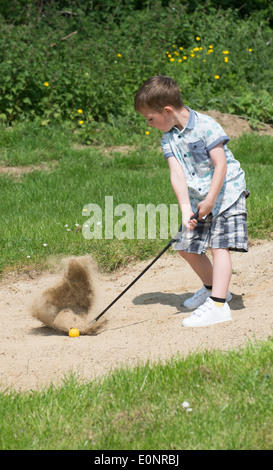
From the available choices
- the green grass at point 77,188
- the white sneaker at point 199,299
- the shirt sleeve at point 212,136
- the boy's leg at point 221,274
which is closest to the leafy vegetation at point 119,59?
the green grass at point 77,188

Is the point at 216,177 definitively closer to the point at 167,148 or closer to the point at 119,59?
the point at 167,148

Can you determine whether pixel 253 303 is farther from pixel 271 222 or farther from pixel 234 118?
pixel 234 118

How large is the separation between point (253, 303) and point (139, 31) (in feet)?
26.3

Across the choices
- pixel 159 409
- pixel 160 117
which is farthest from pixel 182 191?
pixel 159 409

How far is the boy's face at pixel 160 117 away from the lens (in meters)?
3.96

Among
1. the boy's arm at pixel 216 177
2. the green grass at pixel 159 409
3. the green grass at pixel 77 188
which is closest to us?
the green grass at pixel 159 409

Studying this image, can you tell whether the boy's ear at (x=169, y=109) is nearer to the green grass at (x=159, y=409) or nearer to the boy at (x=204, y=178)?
the boy at (x=204, y=178)

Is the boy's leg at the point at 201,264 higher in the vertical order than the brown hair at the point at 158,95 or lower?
lower

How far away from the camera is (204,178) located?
4027 mm

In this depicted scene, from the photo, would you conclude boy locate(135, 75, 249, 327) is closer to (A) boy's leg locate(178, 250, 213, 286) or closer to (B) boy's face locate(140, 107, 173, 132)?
(B) boy's face locate(140, 107, 173, 132)

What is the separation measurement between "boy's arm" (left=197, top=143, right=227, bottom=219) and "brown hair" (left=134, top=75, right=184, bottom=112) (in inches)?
16.1

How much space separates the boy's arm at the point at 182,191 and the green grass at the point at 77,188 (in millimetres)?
1655
